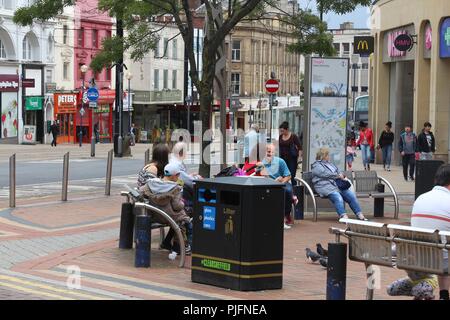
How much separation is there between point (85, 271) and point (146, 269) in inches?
28.2

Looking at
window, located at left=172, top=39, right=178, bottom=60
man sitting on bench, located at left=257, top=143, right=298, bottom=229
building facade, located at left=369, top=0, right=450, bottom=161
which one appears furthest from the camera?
window, located at left=172, top=39, right=178, bottom=60

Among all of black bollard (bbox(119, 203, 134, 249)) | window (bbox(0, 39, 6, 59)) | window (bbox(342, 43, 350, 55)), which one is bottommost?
black bollard (bbox(119, 203, 134, 249))

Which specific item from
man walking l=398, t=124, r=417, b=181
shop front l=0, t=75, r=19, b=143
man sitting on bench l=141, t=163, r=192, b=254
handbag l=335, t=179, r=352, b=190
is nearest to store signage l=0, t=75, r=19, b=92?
shop front l=0, t=75, r=19, b=143

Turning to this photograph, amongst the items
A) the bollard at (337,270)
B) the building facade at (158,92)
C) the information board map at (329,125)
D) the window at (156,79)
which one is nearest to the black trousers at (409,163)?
the information board map at (329,125)

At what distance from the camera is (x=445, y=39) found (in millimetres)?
32312

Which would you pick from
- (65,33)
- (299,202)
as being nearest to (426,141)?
(299,202)

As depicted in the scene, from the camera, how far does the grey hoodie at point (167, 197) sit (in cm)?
1278

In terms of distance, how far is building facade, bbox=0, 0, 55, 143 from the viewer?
63906 millimetres

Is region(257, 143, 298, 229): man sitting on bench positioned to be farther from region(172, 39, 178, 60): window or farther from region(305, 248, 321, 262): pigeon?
region(172, 39, 178, 60): window

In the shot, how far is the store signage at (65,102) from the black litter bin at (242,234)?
57995mm

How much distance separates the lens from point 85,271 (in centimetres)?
1184

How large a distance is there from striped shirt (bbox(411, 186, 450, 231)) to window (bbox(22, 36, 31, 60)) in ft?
193

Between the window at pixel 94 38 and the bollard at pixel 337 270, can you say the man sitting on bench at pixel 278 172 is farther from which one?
the window at pixel 94 38
